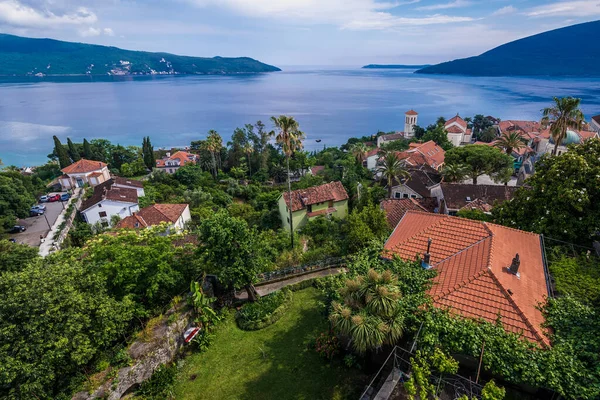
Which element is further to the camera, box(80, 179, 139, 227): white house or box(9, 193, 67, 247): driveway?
box(80, 179, 139, 227): white house

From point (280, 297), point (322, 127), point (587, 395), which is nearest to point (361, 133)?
point (322, 127)

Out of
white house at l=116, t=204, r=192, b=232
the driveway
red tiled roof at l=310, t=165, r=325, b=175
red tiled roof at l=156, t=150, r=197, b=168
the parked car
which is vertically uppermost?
white house at l=116, t=204, r=192, b=232

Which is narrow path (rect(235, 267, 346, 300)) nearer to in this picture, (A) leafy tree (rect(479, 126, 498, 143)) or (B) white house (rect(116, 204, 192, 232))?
(B) white house (rect(116, 204, 192, 232))

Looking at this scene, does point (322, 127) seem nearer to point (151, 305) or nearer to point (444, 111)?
point (444, 111)

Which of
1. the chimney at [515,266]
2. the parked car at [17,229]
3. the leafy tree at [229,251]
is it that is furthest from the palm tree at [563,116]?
the parked car at [17,229]

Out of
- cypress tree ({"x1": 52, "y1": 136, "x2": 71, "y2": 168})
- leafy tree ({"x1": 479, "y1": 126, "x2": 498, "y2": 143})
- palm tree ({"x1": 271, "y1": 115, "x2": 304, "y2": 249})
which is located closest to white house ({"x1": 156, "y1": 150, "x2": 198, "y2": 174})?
cypress tree ({"x1": 52, "y1": 136, "x2": 71, "y2": 168})

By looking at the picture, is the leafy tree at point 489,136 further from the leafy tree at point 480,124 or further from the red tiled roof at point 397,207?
the red tiled roof at point 397,207
